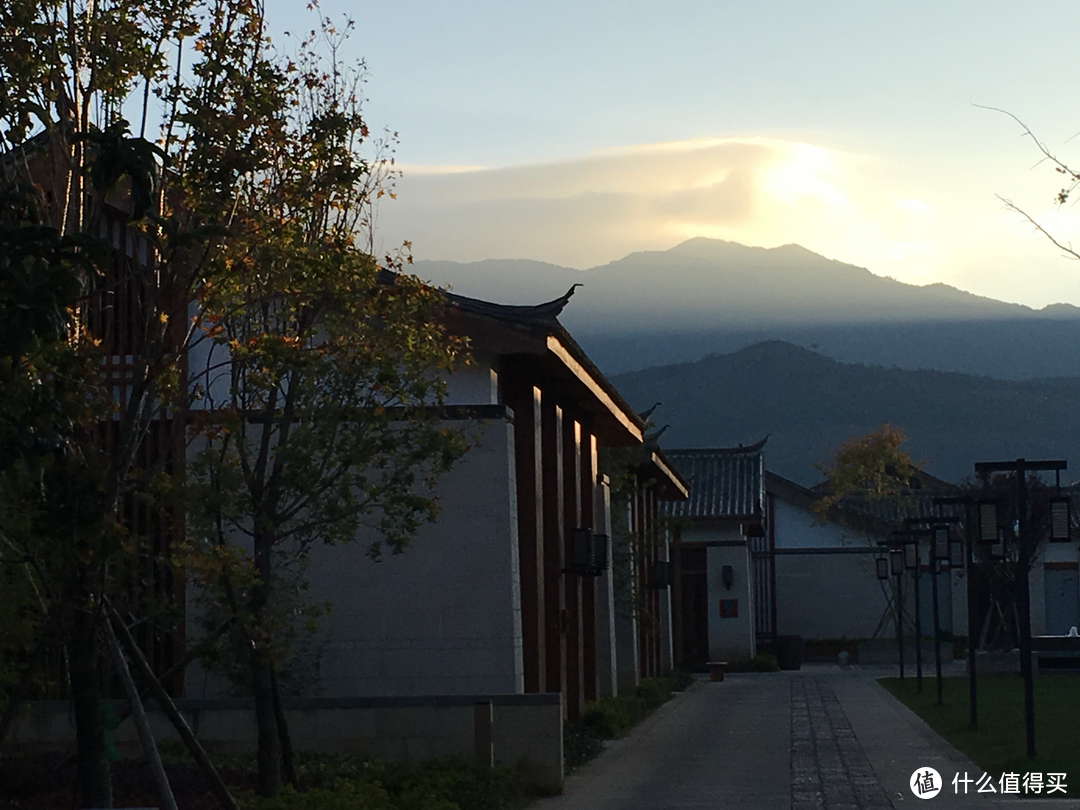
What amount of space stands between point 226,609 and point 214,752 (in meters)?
2.89

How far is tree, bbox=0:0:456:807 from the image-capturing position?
693 cm

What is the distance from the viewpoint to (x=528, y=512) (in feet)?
58.7

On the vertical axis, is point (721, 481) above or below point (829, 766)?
above

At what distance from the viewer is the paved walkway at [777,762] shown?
13.2 m

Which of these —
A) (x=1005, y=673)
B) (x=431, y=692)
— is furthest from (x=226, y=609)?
(x=1005, y=673)

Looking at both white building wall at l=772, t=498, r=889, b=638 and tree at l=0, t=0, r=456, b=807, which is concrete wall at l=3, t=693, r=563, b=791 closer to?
tree at l=0, t=0, r=456, b=807

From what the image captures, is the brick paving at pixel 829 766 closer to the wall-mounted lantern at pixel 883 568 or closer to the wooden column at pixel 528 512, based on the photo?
the wooden column at pixel 528 512

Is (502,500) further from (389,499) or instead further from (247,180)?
(247,180)

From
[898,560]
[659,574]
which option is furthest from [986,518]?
[898,560]

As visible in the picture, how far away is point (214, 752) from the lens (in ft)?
46.9

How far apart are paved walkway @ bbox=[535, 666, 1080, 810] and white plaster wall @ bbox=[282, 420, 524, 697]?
1.72 m

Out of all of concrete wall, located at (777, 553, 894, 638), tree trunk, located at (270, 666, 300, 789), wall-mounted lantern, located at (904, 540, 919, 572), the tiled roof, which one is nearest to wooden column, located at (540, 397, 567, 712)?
tree trunk, located at (270, 666, 300, 789)

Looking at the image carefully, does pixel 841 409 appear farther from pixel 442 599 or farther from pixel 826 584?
pixel 442 599

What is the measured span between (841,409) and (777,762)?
459 ft
